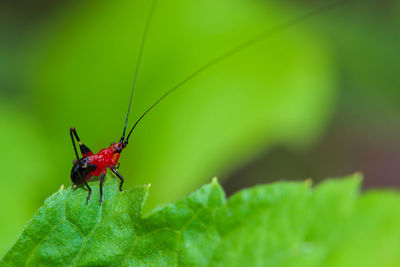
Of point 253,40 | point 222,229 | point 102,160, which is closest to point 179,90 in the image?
point 253,40

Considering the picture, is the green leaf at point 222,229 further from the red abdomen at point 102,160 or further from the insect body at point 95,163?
the red abdomen at point 102,160

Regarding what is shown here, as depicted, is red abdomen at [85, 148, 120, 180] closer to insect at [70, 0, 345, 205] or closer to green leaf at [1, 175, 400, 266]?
insect at [70, 0, 345, 205]

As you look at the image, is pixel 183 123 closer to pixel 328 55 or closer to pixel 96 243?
pixel 328 55

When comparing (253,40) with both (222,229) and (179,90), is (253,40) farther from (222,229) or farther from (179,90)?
(222,229)

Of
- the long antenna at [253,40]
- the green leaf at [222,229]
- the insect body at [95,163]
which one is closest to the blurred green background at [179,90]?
the long antenna at [253,40]

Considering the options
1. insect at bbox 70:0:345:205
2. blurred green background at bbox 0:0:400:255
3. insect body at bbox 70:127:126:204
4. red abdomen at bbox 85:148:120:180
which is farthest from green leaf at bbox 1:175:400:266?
blurred green background at bbox 0:0:400:255

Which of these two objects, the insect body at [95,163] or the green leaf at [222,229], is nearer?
the green leaf at [222,229]
